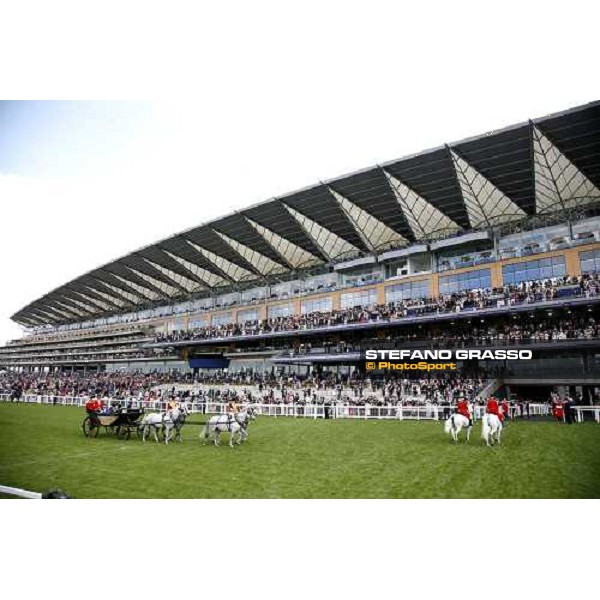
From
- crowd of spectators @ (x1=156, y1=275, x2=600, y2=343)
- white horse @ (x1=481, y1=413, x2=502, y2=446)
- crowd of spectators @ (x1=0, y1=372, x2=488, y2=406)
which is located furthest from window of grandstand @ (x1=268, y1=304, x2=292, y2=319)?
white horse @ (x1=481, y1=413, x2=502, y2=446)

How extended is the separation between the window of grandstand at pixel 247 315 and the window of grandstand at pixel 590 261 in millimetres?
31091

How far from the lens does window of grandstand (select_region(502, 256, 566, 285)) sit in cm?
3061

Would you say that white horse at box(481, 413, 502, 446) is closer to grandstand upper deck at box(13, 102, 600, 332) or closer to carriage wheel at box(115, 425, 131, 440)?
carriage wheel at box(115, 425, 131, 440)

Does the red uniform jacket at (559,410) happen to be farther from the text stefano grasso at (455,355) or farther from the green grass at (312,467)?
the text stefano grasso at (455,355)

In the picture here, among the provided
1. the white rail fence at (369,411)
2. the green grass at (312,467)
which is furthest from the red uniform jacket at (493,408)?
the white rail fence at (369,411)

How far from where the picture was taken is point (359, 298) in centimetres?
4103

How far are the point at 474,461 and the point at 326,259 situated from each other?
35021 millimetres

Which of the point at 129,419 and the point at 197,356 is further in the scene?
the point at 197,356

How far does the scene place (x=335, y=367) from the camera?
3844cm

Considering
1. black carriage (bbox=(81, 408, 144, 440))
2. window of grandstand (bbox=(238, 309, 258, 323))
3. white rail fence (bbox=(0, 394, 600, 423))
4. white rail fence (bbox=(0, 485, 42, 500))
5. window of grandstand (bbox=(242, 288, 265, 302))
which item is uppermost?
window of grandstand (bbox=(242, 288, 265, 302))

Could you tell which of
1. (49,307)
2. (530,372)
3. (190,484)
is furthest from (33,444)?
(49,307)

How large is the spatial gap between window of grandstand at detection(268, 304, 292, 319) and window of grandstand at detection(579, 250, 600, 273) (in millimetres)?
25972

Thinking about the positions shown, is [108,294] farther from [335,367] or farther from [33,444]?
[33,444]

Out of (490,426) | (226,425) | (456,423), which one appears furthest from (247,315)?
(490,426)
